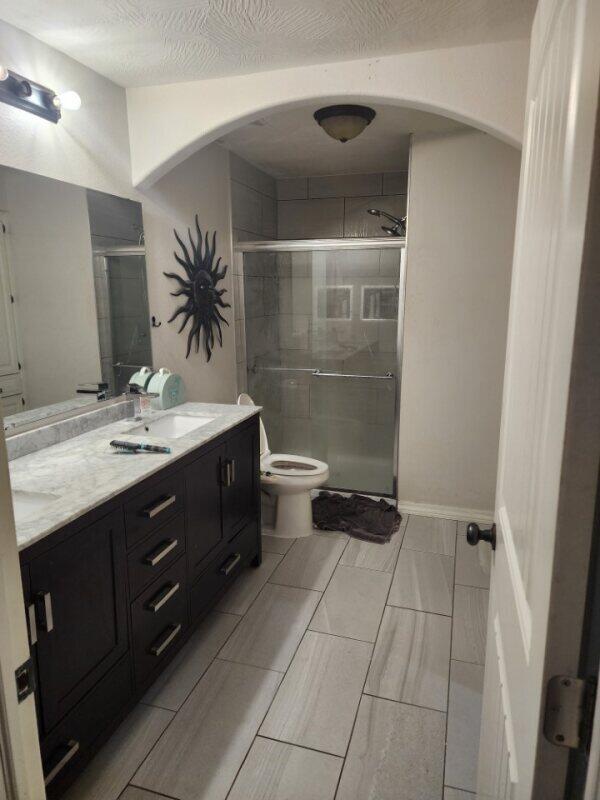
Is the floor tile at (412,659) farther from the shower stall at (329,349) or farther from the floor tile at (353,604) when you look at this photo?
the shower stall at (329,349)

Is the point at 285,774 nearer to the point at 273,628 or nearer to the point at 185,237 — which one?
the point at 273,628

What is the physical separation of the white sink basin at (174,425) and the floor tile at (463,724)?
1.49m

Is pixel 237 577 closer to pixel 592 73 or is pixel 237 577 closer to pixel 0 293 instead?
pixel 0 293

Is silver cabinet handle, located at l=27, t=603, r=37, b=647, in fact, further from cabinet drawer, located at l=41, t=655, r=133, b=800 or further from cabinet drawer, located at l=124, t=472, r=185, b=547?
cabinet drawer, located at l=124, t=472, r=185, b=547

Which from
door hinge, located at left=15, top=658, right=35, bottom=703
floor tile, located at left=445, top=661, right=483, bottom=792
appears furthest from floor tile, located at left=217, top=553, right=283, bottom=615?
door hinge, located at left=15, top=658, right=35, bottom=703

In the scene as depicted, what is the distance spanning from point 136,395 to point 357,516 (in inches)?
64.2

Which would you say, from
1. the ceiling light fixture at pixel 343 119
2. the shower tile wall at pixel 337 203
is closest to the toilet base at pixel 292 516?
the ceiling light fixture at pixel 343 119

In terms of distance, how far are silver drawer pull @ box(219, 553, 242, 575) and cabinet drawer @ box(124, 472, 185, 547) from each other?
1.73 feet

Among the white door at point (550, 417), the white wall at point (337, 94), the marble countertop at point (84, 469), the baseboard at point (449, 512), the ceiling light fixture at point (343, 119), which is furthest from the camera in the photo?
the baseboard at point (449, 512)

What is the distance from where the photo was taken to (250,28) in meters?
1.86

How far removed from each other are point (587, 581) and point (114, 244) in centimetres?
240

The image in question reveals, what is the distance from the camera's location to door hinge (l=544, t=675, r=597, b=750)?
544mm

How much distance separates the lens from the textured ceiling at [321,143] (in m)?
2.86

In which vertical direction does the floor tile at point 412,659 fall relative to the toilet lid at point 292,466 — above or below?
below
